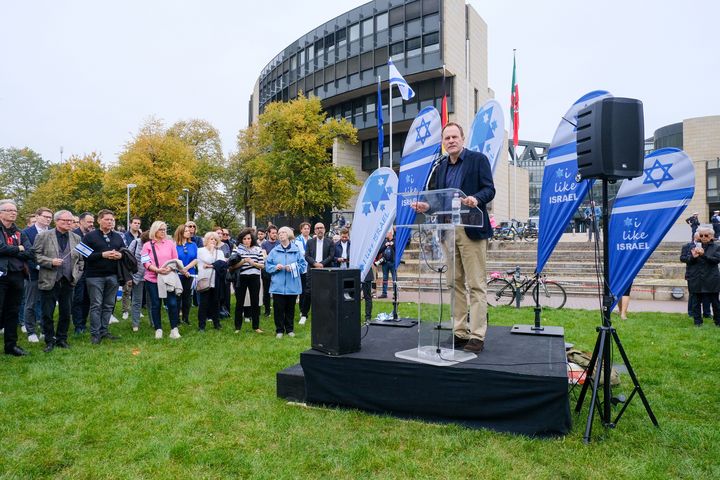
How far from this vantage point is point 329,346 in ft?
14.8

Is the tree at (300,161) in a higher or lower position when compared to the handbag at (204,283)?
higher

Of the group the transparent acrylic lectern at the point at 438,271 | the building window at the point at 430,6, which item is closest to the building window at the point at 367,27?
the building window at the point at 430,6

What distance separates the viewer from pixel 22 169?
5650cm

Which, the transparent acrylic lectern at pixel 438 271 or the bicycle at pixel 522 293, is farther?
the bicycle at pixel 522 293

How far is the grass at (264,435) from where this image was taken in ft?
10.7

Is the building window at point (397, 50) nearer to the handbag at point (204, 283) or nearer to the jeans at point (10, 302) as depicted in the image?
the handbag at point (204, 283)

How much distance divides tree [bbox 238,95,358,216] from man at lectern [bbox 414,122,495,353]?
2654 centimetres

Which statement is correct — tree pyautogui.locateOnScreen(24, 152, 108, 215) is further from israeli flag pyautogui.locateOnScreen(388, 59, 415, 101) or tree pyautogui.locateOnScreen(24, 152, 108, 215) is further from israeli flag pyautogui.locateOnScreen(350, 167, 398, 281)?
israeli flag pyautogui.locateOnScreen(350, 167, 398, 281)

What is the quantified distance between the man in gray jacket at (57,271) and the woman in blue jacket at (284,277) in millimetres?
2879

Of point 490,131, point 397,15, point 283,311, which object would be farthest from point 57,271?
point 397,15

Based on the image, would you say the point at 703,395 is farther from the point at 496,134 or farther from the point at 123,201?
the point at 123,201

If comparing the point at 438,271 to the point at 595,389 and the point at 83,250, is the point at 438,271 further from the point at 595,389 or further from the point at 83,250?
the point at 83,250

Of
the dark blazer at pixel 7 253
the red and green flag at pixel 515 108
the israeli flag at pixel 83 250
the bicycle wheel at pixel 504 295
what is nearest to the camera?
the dark blazer at pixel 7 253

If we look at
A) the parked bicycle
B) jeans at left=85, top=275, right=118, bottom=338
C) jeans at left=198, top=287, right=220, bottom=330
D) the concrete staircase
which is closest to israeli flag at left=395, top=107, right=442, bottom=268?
jeans at left=198, top=287, right=220, bottom=330
